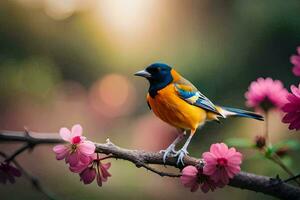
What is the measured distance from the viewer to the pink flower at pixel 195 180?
0.45 meters

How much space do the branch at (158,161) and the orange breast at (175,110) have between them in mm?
159

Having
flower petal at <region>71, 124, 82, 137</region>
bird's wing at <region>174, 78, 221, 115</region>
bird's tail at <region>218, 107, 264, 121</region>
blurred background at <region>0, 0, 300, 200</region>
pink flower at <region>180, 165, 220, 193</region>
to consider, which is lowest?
pink flower at <region>180, 165, 220, 193</region>

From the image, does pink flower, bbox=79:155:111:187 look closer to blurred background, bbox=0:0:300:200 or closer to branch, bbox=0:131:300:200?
branch, bbox=0:131:300:200

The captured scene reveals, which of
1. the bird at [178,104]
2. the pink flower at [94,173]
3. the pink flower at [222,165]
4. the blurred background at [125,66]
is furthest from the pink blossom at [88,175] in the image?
the blurred background at [125,66]

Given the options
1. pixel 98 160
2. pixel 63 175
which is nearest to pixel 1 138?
pixel 98 160

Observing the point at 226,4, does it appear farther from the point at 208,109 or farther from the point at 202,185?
the point at 202,185

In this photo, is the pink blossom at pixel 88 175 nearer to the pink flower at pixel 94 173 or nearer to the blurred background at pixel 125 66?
the pink flower at pixel 94 173

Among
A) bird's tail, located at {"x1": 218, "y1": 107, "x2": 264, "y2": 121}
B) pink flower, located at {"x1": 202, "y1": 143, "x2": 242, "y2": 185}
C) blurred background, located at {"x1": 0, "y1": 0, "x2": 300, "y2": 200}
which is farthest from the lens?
blurred background, located at {"x1": 0, "y1": 0, "x2": 300, "y2": 200}

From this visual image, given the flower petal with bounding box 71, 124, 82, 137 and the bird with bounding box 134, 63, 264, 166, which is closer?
the flower petal with bounding box 71, 124, 82, 137

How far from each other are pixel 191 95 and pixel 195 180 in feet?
0.92

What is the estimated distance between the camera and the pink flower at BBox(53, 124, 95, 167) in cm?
45

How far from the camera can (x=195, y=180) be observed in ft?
1.50

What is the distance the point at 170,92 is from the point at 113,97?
64.3 inches

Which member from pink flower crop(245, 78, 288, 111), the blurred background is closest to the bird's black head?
pink flower crop(245, 78, 288, 111)
